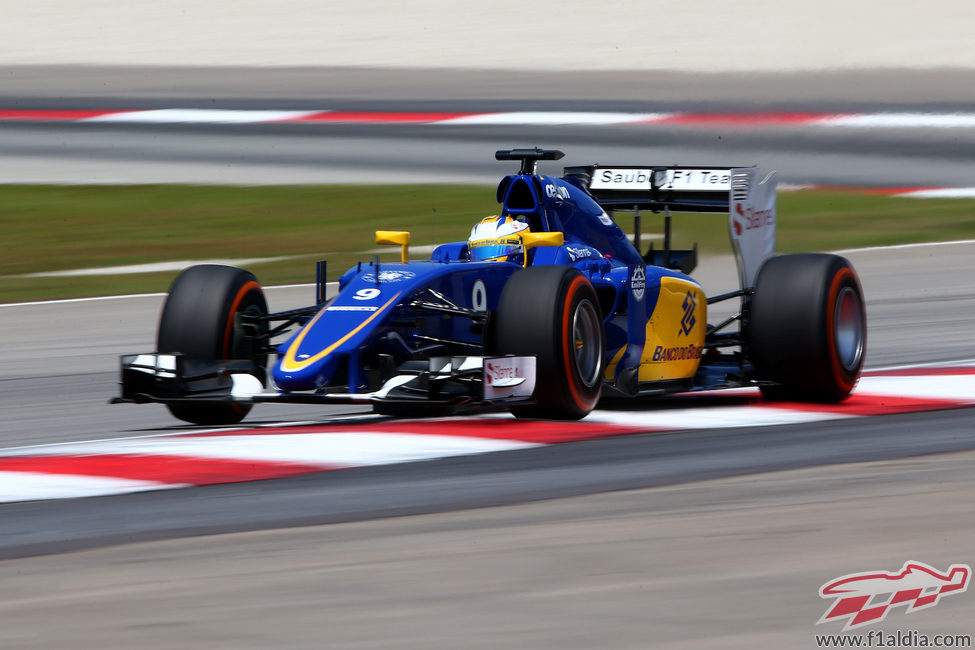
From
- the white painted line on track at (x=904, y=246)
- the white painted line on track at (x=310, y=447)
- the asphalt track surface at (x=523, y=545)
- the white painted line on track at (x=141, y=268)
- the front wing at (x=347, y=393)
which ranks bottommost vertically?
the asphalt track surface at (x=523, y=545)

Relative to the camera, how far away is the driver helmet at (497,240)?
28.2ft

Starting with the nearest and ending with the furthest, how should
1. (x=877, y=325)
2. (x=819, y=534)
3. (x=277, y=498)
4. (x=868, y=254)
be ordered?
1. (x=819, y=534)
2. (x=277, y=498)
3. (x=877, y=325)
4. (x=868, y=254)

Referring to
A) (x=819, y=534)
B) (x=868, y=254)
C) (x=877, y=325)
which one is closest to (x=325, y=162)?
(x=868, y=254)

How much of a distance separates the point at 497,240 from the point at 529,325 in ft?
3.40

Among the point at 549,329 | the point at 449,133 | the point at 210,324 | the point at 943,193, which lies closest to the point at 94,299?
the point at 210,324

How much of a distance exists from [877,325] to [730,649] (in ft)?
27.9

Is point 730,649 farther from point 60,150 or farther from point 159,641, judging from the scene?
point 60,150

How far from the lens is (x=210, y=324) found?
8.15 m

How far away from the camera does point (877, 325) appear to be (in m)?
12.4

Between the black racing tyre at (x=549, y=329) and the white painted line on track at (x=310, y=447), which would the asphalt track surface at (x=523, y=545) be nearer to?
the white painted line on track at (x=310, y=447)

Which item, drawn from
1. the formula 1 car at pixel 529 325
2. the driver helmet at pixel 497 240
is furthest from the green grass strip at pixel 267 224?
the driver helmet at pixel 497 240

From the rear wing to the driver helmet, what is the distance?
130 cm

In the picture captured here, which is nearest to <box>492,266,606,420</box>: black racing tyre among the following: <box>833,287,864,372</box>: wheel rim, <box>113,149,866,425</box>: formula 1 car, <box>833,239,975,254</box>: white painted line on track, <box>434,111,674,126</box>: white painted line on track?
<box>113,149,866,425</box>: formula 1 car

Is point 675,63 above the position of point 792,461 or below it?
above
